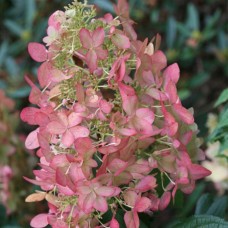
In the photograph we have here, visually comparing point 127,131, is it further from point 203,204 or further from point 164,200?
point 203,204

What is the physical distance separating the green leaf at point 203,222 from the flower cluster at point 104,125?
0.16 feet

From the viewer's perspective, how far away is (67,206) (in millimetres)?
1011

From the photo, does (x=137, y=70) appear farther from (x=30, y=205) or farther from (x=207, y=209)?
(x=30, y=205)

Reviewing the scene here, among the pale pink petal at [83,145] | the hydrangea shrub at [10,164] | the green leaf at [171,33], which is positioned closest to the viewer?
the pale pink petal at [83,145]

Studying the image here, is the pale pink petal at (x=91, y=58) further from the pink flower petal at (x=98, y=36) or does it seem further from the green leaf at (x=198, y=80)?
the green leaf at (x=198, y=80)

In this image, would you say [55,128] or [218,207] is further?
[218,207]

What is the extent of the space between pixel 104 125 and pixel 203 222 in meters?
0.23

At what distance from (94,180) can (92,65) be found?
0.55 ft

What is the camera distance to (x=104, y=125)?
0.98 m

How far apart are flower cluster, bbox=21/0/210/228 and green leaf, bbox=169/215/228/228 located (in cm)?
5

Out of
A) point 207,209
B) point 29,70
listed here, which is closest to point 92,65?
point 207,209

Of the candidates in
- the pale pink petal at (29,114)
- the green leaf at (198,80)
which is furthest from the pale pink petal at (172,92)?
the green leaf at (198,80)

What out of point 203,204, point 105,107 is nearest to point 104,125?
point 105,107

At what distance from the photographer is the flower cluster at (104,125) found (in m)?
0.96
